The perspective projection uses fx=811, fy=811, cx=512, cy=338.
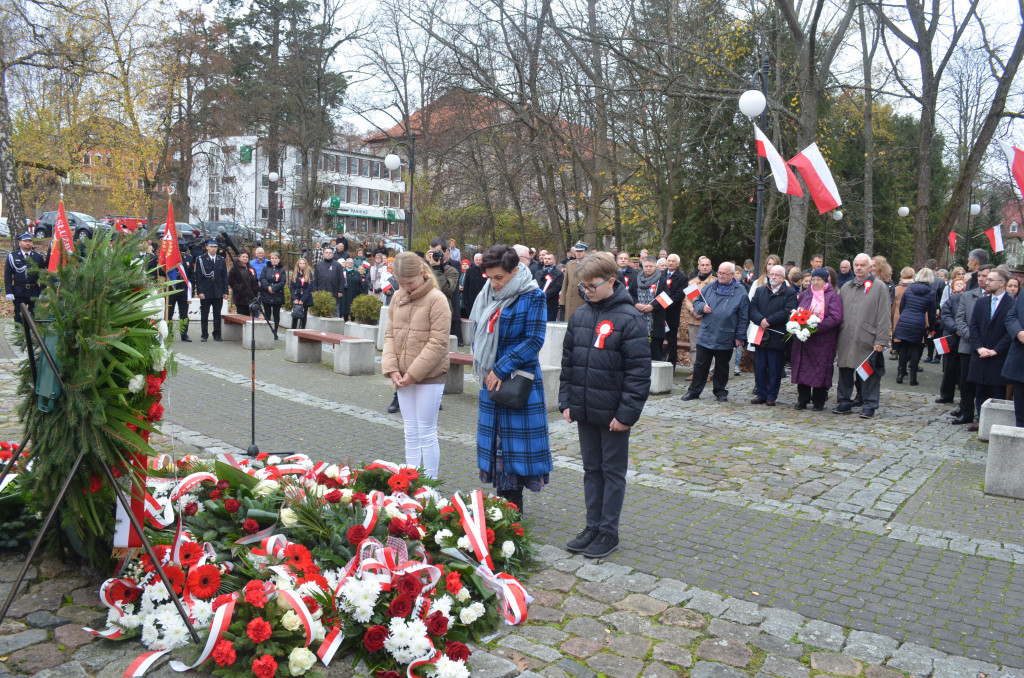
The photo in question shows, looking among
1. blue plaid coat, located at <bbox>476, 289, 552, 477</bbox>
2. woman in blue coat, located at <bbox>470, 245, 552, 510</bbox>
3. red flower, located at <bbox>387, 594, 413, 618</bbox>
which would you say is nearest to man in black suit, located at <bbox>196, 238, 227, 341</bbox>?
woman in blue coat, located at <bbox>470, 245, 552, 510</bbox>

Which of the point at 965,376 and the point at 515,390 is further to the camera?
the point at 965,376

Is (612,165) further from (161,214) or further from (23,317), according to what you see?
(161,214)

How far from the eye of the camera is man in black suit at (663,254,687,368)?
1332cm

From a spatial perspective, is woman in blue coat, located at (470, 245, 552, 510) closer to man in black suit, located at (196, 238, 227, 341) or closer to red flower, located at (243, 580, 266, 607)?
red flower, located at (243, 580, 266, 607)

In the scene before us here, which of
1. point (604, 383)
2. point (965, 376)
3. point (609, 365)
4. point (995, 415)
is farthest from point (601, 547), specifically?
point (965, 376)

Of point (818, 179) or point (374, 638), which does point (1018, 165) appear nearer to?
point (818, 179)

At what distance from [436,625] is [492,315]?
7.55 ft

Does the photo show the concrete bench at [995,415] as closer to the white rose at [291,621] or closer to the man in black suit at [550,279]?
the white rose at [291,621]

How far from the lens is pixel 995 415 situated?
28.7ft

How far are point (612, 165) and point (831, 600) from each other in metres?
22.6

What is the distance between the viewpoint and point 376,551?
173 inches

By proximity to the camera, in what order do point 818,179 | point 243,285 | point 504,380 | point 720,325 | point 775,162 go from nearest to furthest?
point 504,380
point 720,325
point 818,179
point 775,162
point 243,285

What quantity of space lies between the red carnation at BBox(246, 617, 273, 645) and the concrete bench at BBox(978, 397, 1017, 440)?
7.83m

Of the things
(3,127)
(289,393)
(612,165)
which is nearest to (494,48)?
(612,165)
